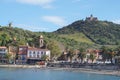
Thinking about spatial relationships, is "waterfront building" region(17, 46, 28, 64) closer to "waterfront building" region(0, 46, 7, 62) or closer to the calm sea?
"waterfront building" region(0, 46, 7, 62)

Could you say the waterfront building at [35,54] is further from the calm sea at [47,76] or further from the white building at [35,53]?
the calm sea at [47,76]

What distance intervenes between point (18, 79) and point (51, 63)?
183 feet

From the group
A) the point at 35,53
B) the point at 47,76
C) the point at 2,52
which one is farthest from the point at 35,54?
the point at 47,76

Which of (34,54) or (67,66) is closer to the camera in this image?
(67,66)

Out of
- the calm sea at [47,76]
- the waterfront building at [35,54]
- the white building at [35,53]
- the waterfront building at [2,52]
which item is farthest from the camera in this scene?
the white building at [35,53]

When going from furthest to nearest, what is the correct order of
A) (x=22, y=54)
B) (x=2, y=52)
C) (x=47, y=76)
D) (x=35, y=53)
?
(x=35, y=53), (x=22, y=54), (x=2, y=52), (x=47, y=76)

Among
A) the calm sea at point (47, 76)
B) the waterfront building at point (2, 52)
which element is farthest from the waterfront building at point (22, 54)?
the calm sea at point (47, 76)

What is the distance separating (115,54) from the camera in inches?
5103

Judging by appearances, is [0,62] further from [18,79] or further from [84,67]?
[18,79]

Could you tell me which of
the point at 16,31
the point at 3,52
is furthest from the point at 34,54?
the point at 16,31

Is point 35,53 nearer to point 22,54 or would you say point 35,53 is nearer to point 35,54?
point 35,54

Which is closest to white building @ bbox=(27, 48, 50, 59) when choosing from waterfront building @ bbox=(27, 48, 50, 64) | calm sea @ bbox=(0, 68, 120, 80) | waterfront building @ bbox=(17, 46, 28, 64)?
waterfront building @ bbox=(27, 48, 50, 64)

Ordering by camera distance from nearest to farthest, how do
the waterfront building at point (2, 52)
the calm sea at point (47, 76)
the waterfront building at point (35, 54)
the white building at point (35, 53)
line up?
the calm sea at point (47, 76), the waterfront building at point (2, 52), the waterfront building at point (35, 54), the white building at point (35, 53)

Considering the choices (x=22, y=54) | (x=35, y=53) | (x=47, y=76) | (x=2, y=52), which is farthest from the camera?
(x=35, y=53)
